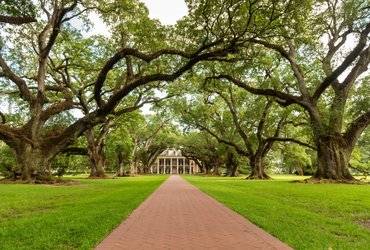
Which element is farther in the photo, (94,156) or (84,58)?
(94,156)

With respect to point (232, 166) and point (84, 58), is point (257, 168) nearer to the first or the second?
point (232, 166)

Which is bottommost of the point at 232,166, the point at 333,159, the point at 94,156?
the point at 333,159

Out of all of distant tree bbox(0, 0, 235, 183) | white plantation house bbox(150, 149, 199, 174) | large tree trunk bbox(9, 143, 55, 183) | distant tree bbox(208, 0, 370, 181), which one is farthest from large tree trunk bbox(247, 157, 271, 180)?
white plantation house bbox(150, 149, 199, 174)

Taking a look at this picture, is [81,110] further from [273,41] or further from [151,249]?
[151,249]

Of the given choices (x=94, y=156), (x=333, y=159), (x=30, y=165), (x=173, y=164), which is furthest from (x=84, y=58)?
(x=173, y=164)

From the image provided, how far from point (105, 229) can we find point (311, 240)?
377 cm

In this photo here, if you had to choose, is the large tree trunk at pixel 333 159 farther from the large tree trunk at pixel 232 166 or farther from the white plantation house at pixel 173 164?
the white plantation house at pixel 173 164

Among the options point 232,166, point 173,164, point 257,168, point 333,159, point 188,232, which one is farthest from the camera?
point 173,164

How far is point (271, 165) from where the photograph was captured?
73312 mm

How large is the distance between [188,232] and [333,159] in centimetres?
2124

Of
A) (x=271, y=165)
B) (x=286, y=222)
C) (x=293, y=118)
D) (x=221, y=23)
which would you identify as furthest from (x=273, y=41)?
(x=271, y=165)

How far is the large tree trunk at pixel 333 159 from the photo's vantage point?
971 inches

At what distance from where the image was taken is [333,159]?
24672mm

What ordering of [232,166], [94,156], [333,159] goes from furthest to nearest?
[232,166] → [94,156] → [333,159]
